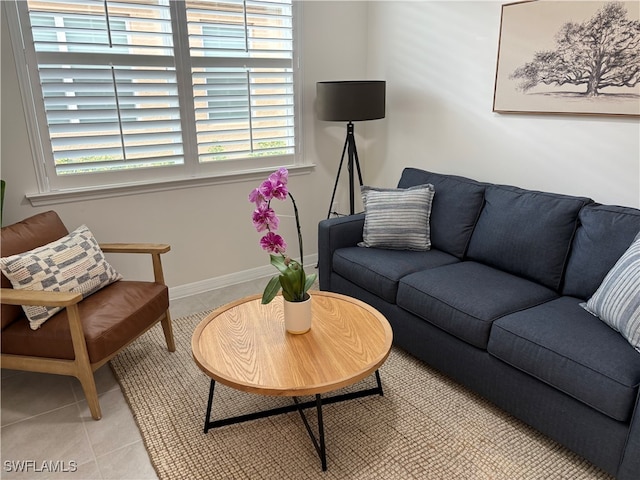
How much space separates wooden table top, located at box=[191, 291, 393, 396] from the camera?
5.53ft

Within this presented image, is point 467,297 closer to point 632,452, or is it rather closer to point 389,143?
point 632,452

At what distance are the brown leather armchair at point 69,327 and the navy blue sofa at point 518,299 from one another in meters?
1.27

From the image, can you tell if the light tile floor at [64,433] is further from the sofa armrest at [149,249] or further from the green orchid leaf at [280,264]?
the green orchid leaf at [280,264]

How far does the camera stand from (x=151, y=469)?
1832 mm

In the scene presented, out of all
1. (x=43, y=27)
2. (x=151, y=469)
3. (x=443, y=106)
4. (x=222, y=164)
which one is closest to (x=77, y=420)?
(x=151, y=469)

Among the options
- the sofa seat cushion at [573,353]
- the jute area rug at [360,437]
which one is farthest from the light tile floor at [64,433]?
the sofa seat cushion at [573,353]

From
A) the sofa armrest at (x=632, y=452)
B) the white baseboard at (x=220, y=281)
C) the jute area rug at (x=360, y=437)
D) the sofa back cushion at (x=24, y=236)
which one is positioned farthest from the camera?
the white baseboard at (x=220, y=281)

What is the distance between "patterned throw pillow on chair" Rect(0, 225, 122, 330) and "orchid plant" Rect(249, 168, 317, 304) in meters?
1.05

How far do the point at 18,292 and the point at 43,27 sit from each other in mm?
1556

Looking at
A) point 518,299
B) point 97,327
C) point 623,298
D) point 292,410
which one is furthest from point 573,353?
point 97,327

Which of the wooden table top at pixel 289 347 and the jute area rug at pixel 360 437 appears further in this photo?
the jute area rug at pixel 360 437

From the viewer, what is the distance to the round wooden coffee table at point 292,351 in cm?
169

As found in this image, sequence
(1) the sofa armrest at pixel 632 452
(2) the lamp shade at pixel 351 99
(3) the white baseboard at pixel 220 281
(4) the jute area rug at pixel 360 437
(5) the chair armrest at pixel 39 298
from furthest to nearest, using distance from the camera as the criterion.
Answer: (3) the white baseboard at pixel 220 281, (2) the lamp shade at pixel 351 99, (5) the chair armrest at pixel 39 298, (4) the jute area rug at pixel 360 437, (1) the sofa armrest at pixel 632 452

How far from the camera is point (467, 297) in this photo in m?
2.19
